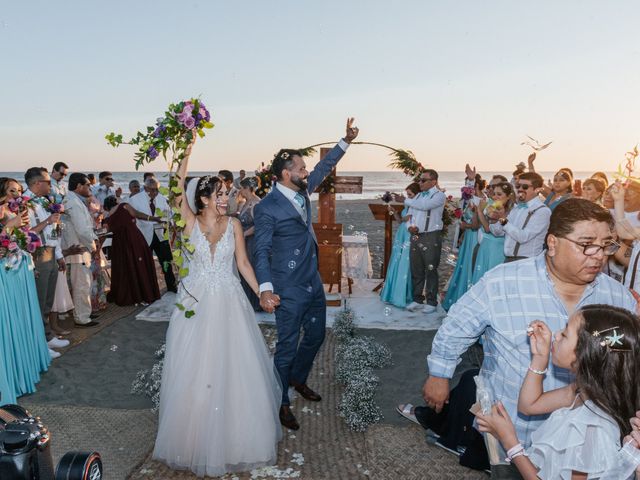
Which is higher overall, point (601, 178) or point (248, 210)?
point (601, 178)

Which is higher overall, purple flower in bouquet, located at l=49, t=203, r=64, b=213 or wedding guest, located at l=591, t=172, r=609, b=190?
wedding guest, located at l=591, t=172, r=609, b=190

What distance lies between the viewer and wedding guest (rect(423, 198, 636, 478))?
2.70 m

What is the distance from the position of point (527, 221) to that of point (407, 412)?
3.05 meters

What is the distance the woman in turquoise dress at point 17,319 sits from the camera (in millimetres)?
5126

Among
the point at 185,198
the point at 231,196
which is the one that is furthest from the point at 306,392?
the point at 231,196

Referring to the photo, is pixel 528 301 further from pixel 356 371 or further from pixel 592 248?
pixel 356 371

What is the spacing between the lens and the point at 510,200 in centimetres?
811

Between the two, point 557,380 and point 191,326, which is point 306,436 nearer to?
point 191,326

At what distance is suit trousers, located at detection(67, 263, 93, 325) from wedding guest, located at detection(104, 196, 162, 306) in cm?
102

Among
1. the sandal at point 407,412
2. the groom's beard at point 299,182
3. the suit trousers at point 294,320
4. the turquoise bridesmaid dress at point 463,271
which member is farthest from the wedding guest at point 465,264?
the groom's beard at point 299,182

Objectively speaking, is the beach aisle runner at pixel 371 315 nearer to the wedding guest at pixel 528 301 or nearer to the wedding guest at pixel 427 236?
the wedding guest at pixel 427 236

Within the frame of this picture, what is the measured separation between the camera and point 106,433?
184 inches

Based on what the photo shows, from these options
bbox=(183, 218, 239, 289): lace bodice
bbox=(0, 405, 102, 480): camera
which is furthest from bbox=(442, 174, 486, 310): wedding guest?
bbox=(0, 405, 102, 480): camera

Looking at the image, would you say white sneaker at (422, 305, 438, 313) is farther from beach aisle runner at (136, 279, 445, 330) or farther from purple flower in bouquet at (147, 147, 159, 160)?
purple flower in bouquet at (147, 147, 159, 160)
